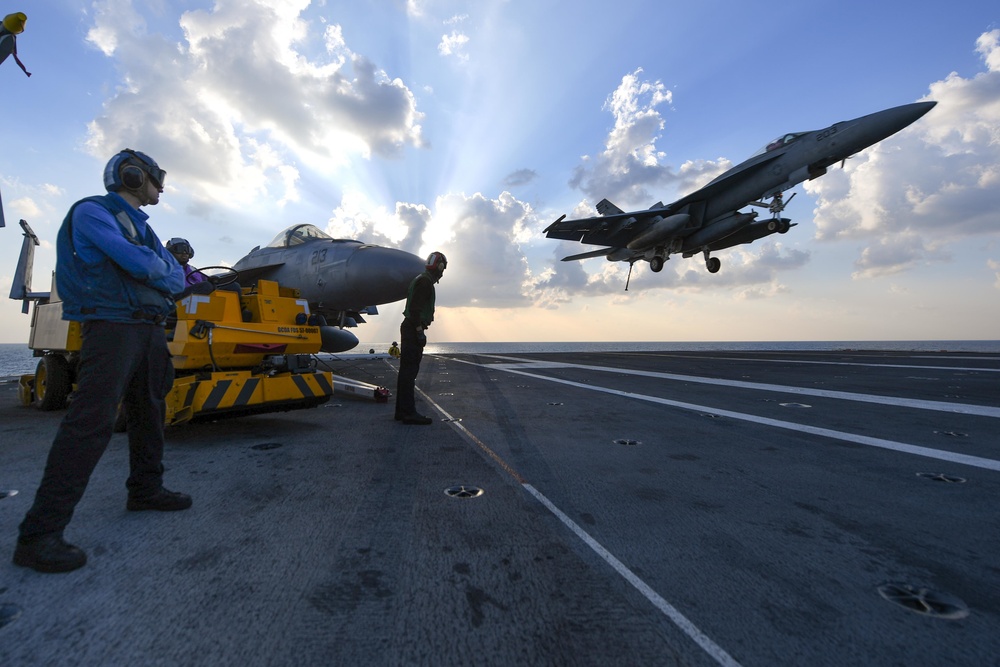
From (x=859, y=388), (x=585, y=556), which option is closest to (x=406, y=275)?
(x=585, y=556)

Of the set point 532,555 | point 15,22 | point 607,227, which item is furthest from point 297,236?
point 607,227

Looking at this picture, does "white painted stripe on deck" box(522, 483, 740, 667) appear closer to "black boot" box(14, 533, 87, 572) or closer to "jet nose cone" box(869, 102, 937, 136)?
"black boot" box(14, 533, 87, 572)

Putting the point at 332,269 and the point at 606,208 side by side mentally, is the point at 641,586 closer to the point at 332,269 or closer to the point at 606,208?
the point at 332,269

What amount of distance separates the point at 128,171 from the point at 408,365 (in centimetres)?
311

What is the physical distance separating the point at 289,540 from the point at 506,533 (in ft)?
3.30

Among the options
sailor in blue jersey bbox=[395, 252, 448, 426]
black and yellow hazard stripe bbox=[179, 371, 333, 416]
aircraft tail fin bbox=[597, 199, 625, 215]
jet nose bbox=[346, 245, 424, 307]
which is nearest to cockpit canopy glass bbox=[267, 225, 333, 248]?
jet nose bbox=[346, 245, 424, 307]

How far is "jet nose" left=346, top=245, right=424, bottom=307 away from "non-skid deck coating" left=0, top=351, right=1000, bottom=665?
454cm

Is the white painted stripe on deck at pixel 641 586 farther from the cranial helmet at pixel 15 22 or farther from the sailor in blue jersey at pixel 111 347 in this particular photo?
the cranial helmet at pixel 15 22

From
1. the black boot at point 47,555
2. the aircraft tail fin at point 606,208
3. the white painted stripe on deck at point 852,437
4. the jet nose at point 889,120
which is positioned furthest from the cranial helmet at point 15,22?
the aircraft tail fin at point 606,208

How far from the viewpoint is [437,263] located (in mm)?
5527

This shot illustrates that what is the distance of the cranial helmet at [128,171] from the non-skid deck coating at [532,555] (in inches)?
70.1

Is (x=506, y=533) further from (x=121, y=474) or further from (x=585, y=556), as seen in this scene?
(x=121, y=474)

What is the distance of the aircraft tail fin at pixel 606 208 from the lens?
24.1 m

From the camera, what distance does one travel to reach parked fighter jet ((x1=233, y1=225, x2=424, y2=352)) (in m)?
8.11
